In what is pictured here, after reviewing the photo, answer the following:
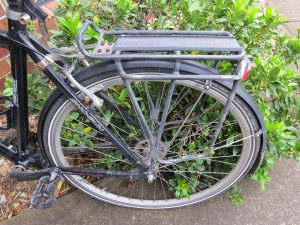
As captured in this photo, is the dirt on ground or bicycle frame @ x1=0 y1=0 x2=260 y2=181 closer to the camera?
bicycle frame @ x1=0 y1=0 x2=260 y2=181

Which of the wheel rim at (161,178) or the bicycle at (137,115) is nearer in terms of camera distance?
the bicycle at (137,115)

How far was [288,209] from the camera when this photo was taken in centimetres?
224

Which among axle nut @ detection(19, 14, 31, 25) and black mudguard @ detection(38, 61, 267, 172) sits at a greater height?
axle nut @ detection(19, 14, 31, 25)

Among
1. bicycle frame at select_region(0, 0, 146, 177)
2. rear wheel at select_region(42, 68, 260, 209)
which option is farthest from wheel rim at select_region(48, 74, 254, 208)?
bicycle frame at select_region(0, 0, 146, 177)

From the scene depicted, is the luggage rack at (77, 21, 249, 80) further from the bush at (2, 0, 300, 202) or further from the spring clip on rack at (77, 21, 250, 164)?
the bush at (2, 0, 300, 202)

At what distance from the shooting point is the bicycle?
1.41 metres

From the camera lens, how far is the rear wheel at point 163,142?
1753 millimetres

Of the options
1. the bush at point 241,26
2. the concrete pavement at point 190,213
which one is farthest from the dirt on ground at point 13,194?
the bush at point 241,26

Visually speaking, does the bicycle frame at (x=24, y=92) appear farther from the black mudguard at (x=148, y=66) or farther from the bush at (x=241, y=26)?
the bush at (x=241, y=26)

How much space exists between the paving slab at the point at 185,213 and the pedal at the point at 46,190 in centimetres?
35

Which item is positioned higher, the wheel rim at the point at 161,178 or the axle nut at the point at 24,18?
the axle nut at the point at 24,18

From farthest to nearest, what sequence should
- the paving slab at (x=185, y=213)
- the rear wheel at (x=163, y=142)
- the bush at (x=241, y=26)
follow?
1. the paving slab at (x=185, y=213)
2. the bush at (x=241, y=26)
3. the rear wheel at (x=163, y=142)

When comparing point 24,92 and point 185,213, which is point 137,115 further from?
point 185,213

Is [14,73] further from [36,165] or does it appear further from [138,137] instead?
[138,137]
